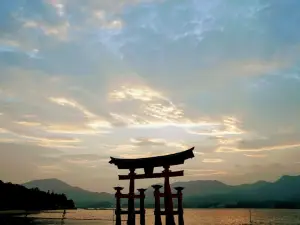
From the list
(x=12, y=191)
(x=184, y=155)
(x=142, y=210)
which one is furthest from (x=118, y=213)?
(x=12, y=191)

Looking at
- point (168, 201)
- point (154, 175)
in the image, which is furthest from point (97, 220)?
point (168, 201)

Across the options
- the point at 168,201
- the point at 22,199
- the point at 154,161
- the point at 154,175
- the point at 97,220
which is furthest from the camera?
the point at 22,199

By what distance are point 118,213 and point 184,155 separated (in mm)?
8305

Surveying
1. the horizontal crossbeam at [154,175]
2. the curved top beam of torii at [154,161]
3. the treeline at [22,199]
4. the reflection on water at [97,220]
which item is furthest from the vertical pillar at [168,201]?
the treeline at [22,199]

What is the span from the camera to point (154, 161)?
70.6 ft

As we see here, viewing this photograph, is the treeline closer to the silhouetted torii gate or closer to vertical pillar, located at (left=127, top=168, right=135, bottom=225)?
vertical pillar, located at (left=127, top=168, right=135, bottom=225)

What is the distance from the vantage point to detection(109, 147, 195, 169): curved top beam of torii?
20.1 meters

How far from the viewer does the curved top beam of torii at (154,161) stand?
66.0ft

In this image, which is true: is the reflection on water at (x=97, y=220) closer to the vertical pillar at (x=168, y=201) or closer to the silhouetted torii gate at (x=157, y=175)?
the silhouetted torii gate at (x=157, y=175)

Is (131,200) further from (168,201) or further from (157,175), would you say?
(168,201)

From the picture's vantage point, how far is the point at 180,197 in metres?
22.0

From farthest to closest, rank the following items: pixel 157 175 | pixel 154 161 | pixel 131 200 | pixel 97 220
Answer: pixel 97 220, pixel 131 200, pixel 157 175, pixel 154 161

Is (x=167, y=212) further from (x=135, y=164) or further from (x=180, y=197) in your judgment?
(x=135, y=164)

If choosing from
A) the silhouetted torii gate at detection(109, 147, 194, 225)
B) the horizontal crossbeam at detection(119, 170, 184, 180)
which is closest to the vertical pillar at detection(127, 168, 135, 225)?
the silhouetted torii gate at detection(109, 147, 194, 225)
